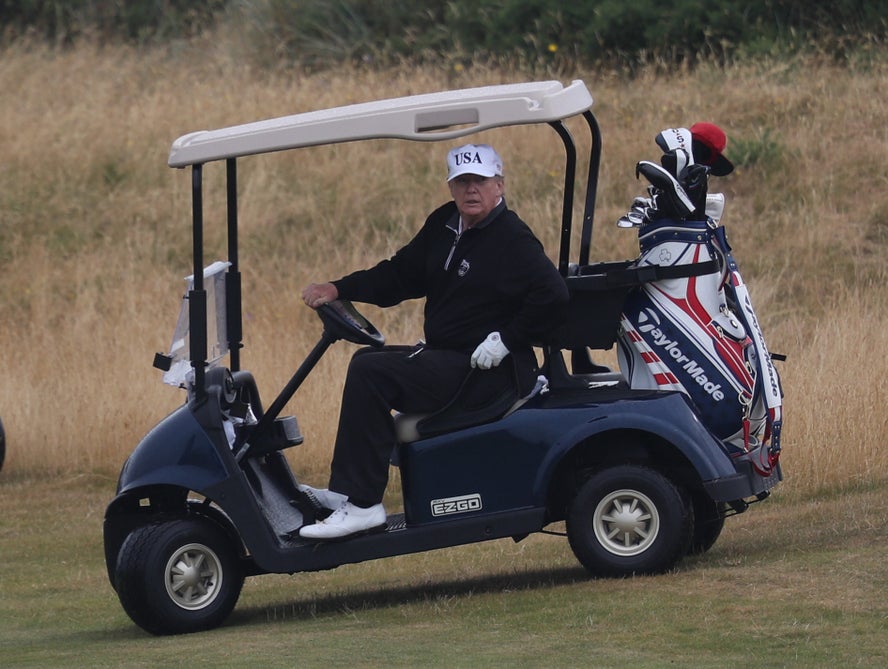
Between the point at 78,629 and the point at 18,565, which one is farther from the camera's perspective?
the point at 18,565

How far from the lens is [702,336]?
266 inches

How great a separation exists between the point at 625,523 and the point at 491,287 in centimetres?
105

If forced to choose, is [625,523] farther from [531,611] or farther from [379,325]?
[379,325]

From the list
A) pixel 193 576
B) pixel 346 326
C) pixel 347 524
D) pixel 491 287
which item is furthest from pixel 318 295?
pixel 193 576

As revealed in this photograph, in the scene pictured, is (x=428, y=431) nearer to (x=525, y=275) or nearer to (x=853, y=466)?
(x=525, y=275)

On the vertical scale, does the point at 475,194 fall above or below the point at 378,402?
above

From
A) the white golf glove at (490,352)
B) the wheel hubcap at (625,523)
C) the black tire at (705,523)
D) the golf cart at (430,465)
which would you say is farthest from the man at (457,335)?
the black tire at (705,523)

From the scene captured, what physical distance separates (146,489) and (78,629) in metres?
0.88

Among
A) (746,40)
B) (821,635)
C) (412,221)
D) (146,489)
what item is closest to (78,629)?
(146,489)

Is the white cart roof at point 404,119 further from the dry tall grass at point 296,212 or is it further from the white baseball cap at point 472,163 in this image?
the dry tall grass at point 296,212

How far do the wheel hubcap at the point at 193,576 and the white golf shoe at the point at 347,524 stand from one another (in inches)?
17.1

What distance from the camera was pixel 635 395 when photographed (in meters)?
6.70

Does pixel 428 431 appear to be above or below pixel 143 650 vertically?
above

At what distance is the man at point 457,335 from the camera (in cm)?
647
